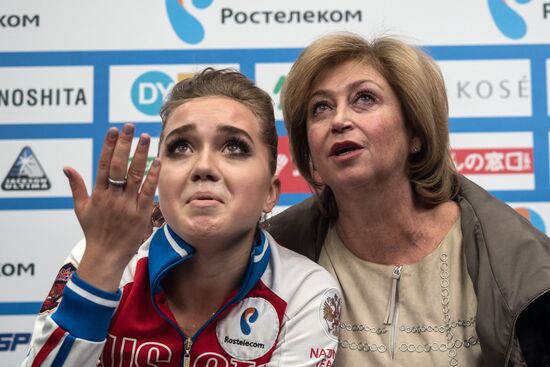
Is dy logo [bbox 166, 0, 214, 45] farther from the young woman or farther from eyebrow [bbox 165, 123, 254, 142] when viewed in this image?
eyebrow [bbox 165, 123, 254, 142]

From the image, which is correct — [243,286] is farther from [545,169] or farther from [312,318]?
[545,169]

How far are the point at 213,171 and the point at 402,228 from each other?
50 cm

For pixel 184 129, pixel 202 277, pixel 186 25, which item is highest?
pixel 186 25

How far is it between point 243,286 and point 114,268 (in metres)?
0.24

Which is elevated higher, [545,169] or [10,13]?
[10,13]

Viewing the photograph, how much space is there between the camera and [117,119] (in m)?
A: 1.87

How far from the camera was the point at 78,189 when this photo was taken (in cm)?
78

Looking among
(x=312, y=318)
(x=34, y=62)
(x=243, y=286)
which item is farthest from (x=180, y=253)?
(x=34, y=62)

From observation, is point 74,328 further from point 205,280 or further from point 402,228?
point 402,228

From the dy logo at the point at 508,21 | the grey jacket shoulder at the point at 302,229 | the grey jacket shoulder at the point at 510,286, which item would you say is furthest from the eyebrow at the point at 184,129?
the dy logo at the point at 508,21

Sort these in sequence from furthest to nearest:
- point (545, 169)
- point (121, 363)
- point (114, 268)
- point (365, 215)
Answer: point (545, 169)
point (365, 215)
point (121, 363)
point (114, 268)

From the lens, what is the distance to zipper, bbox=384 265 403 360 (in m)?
1.13

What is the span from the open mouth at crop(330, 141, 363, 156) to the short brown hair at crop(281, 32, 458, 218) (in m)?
0.15

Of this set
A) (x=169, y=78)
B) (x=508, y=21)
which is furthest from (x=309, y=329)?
(x=508, y=21)
